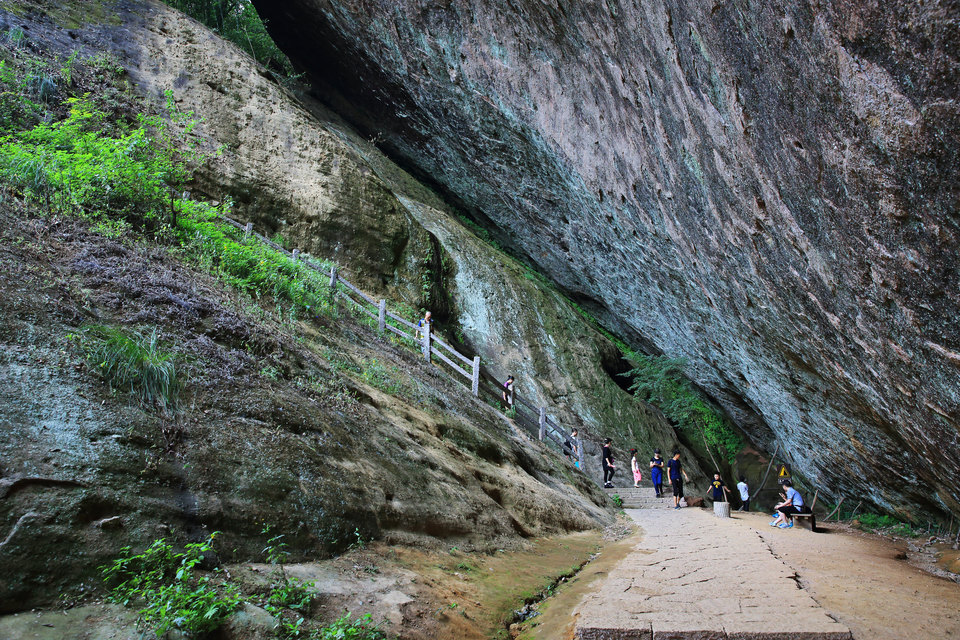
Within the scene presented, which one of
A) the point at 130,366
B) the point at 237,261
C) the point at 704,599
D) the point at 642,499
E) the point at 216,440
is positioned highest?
the point at 237,261

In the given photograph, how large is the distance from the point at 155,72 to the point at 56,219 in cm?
1073

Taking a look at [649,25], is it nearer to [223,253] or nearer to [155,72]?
[223,253]

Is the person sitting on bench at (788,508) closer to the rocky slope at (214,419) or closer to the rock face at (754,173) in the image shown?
the rock face at (754,173)

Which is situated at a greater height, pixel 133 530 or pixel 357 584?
pixel 133 530

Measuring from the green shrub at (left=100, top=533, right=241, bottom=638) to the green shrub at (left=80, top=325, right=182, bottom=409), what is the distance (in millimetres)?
1433

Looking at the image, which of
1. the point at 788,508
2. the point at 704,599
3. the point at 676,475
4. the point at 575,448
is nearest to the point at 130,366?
the point at 704,599

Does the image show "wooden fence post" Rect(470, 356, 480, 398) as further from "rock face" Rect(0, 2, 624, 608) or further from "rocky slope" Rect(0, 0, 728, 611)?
"rock face" Rect(0, 2, 624, 608)

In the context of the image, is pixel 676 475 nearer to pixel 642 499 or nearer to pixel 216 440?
pixel 642 499

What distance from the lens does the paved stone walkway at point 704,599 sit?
374cm

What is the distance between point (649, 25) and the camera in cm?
789

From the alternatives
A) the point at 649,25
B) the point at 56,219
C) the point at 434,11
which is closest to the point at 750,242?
the point at 649,25

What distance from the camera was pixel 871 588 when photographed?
17.7 ft

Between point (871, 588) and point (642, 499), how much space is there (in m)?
8.59

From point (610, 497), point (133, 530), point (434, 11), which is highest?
point (434, 11)
